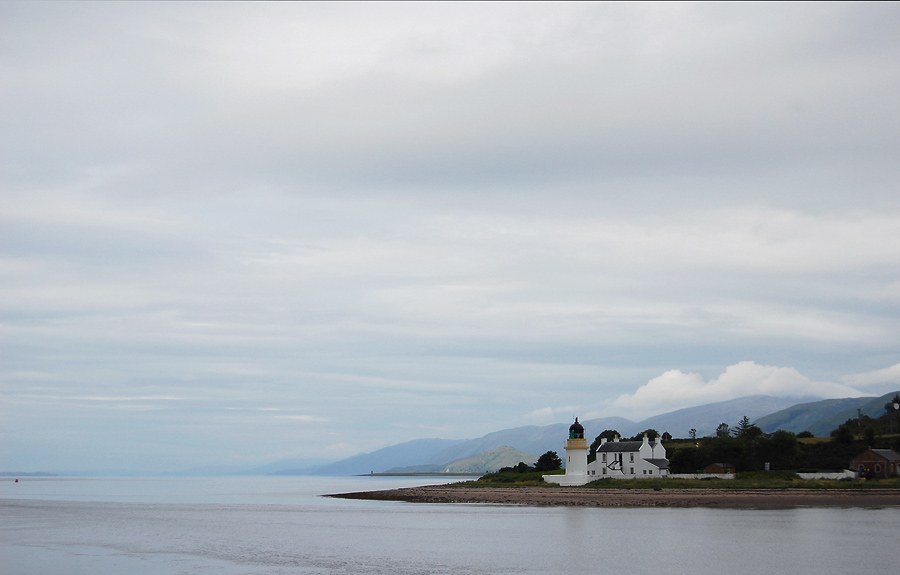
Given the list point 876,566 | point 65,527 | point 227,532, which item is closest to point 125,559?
point 227,532

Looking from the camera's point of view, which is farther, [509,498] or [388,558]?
[509,498]

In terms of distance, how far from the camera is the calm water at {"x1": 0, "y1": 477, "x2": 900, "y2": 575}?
39.6 metres

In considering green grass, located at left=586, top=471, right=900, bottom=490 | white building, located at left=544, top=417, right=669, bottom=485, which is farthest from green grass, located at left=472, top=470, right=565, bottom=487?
green grass, located at left=586, top=471, right=900, bottom=490

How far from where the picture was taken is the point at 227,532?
58.8 m

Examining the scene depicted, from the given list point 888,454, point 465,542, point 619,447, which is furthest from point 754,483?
point 465,542

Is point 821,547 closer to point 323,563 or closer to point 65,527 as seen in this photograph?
point 323,563

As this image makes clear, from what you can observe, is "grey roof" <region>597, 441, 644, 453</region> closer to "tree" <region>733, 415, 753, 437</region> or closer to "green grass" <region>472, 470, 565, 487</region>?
"green grass" <region>472, 470, 565, 487</region>

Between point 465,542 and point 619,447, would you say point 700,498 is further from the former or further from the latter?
point 465,542

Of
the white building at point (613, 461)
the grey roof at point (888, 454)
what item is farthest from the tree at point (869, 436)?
the white building at point (613, 461)

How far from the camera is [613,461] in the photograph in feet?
319

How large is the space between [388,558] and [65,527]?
31574 millimetres

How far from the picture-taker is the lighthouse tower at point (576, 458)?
93.6m

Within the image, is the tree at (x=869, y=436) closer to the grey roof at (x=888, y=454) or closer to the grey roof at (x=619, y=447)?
the grey roof at (x=888, y=454)

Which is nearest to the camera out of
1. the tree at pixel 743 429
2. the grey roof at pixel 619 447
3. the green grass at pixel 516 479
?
the grey roof at pixel 619 447
